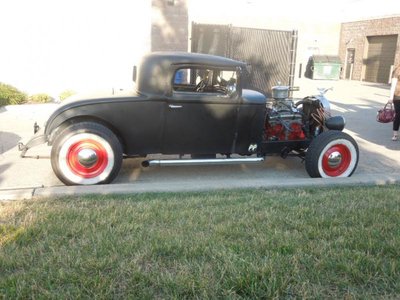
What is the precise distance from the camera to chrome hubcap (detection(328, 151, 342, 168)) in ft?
17.4

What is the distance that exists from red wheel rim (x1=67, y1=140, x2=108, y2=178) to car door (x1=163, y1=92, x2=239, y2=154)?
78cm

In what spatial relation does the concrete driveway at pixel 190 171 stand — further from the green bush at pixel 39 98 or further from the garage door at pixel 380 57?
the garage door at pixel 380 57

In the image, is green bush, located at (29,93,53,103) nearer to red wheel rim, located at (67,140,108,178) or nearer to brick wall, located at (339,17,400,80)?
red wheel rim, located at (67,140,108,178)

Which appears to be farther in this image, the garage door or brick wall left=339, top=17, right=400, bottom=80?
the garage door

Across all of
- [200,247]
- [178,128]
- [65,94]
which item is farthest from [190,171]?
[65,94]

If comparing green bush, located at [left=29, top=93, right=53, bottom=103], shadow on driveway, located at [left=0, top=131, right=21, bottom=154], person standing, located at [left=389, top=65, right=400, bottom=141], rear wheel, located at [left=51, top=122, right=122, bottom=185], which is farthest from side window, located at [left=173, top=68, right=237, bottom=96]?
green bush, located at [left=29, top=93, right=53, bottom=103]

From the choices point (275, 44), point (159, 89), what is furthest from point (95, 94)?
point (275, 44)

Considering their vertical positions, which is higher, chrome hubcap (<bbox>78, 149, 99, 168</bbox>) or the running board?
chrome hubcap (<bbox>78, 149, 99, 168</bbox>)

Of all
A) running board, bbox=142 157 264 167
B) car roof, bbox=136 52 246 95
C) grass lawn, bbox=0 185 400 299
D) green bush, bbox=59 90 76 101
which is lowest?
grass lawn, bbox=0 185 400 299

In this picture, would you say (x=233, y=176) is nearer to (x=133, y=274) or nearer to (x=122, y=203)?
(x=122, y=203)

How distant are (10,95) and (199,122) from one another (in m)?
6.72

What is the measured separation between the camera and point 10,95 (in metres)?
9.74

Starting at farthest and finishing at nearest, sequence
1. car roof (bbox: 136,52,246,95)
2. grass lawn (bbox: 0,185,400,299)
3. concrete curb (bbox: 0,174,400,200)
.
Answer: car roof (bbox: 136,52,246,95)
concrete curb (bbox: 0,174,400,200)
grass lawn (bbox: 0,185,400,299)

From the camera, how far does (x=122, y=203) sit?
13.0 feet
